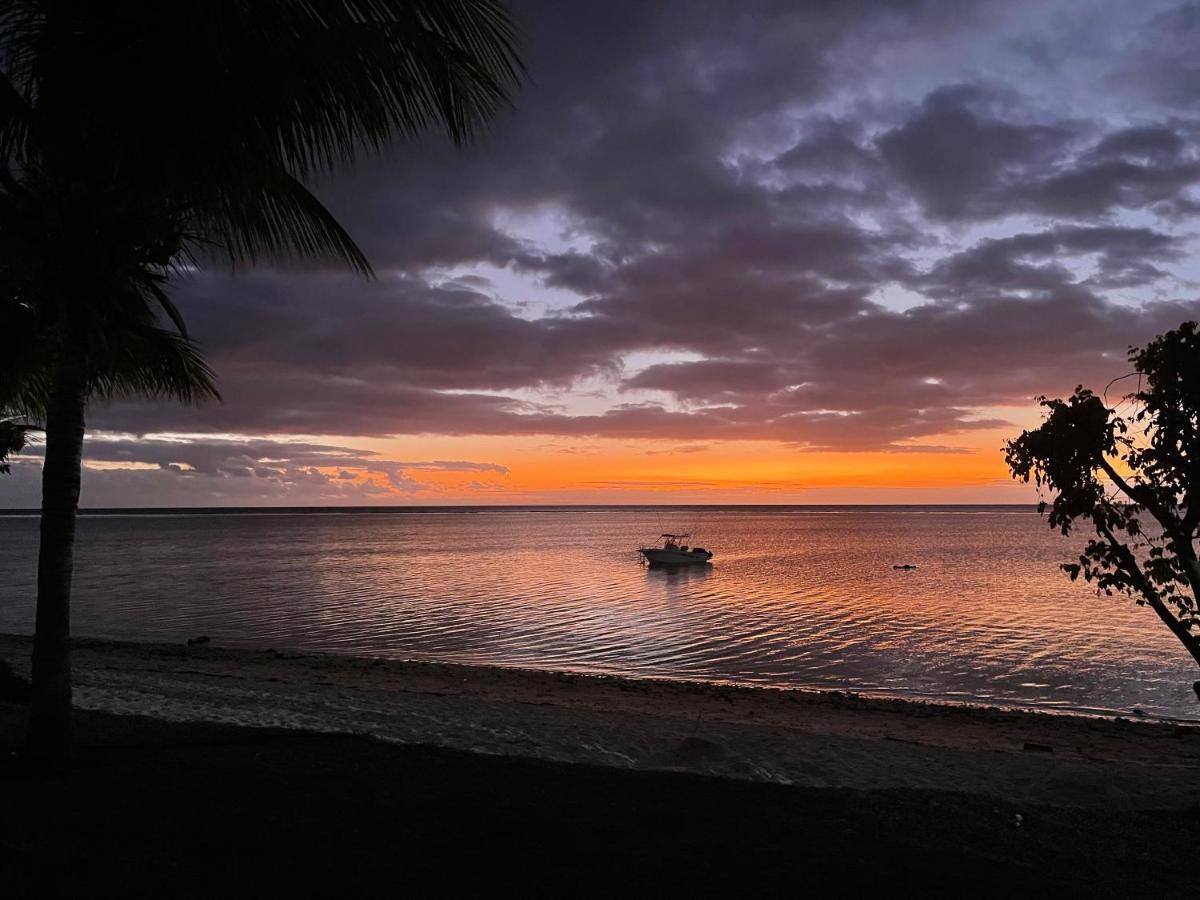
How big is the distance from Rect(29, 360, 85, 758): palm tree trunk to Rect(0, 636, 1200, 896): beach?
40 centimetres

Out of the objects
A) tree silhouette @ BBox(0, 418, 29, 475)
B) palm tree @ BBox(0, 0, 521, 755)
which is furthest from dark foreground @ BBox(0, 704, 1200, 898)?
tree silhouette @ BBox(0, 418, 29, 475)

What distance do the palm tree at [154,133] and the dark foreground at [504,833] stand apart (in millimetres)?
1734

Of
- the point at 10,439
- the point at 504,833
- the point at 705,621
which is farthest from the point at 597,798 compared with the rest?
the point at 705,621

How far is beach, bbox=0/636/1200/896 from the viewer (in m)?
5.58

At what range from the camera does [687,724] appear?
608 inches

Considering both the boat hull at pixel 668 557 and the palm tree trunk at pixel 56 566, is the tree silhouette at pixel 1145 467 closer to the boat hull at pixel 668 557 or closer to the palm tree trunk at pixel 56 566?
the palm tree trunk at pixel 56 566

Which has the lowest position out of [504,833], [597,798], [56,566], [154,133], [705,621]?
[705,621]

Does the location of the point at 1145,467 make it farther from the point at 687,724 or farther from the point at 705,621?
the point at 705,621

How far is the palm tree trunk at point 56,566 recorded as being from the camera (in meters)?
7.15

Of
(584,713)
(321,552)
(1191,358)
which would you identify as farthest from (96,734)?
(321,552)

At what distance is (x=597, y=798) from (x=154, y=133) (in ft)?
21.8

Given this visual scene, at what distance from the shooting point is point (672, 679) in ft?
78.4

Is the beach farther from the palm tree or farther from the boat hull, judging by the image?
→ the boat hull

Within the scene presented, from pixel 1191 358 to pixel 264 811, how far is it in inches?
387
